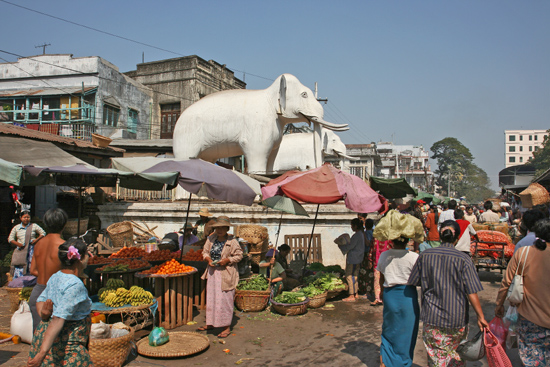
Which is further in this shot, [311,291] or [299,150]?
[299,150]

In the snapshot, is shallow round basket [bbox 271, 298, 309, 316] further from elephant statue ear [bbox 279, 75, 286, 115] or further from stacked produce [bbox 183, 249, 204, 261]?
elephant statue ear [bbox 279, 75, 286, 115]

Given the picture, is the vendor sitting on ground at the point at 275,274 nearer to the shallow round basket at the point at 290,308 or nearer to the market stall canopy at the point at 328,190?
the shallow round basket at the point at 290,308

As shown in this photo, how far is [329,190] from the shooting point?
675cm

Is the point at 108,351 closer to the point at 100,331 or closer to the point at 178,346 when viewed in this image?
the point at 100,331

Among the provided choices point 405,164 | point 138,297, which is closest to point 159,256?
point 138,297

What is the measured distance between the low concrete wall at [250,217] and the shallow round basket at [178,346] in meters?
5.15

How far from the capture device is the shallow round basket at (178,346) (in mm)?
4750

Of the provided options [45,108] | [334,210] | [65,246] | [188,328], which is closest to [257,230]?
[334,210]

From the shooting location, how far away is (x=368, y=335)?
5.70 meters

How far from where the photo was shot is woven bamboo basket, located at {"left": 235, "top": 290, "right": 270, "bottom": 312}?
6.75m

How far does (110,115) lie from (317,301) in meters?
18.9

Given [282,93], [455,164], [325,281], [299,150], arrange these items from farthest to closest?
1. [455,164]
2. [299,150]
3. [282,93]
4. [325,281]

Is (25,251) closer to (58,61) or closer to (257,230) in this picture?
(257,230)

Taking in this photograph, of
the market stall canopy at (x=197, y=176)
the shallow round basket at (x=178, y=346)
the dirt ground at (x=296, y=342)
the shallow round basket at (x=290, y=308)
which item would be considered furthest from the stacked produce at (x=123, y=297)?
the shallow round basket at (x=290, y=308)
